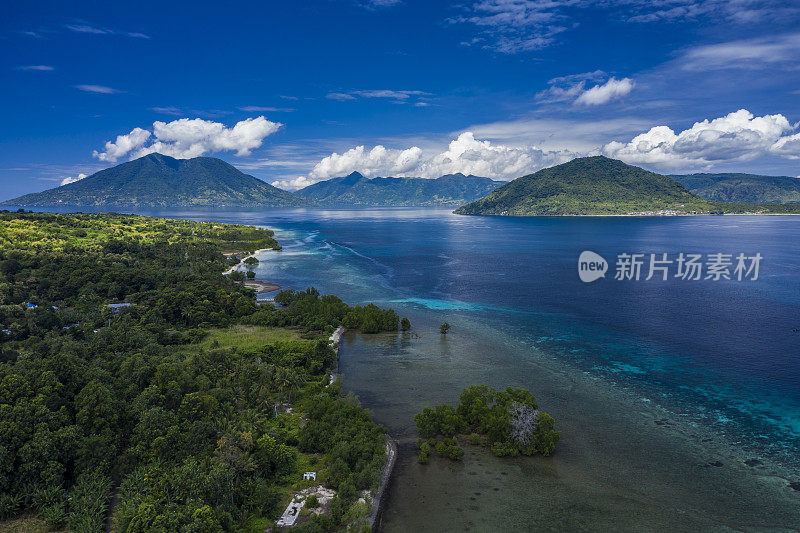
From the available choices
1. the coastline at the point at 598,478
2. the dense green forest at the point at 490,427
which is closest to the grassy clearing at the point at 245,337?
the coastline at the point at 598,478

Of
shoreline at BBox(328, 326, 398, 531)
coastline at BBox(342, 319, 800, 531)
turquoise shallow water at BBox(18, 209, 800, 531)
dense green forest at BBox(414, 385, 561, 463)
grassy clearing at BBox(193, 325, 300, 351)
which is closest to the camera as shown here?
shoreline at BBox(328, 326, 398, 531)

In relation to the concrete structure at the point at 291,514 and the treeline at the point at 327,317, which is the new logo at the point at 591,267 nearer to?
the treeline at the point at 327,317

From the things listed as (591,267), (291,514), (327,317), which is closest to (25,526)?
(291,514)

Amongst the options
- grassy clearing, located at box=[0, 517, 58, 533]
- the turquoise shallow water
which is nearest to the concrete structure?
the turquoise shallow water

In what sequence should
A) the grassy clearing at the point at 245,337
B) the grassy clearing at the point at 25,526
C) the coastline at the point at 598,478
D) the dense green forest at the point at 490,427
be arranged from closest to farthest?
the grassy clearing at the point at 25,526
the coastline at the point at 598,478
the dense green forest at the point at 490,427
the grassy clearing at the point at 245,337

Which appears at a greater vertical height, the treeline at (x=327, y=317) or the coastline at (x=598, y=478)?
the treeline at (x=327, y=317)

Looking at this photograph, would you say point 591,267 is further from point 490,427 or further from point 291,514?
point 291,514

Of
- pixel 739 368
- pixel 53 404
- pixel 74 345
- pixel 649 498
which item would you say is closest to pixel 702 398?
pixel 739 368

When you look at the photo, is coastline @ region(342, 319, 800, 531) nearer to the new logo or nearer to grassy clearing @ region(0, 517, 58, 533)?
grassy clearing @ region(0, 517, 58, 533)

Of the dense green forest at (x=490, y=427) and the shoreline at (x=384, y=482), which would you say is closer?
the shoreline at (x=384, y=482)
